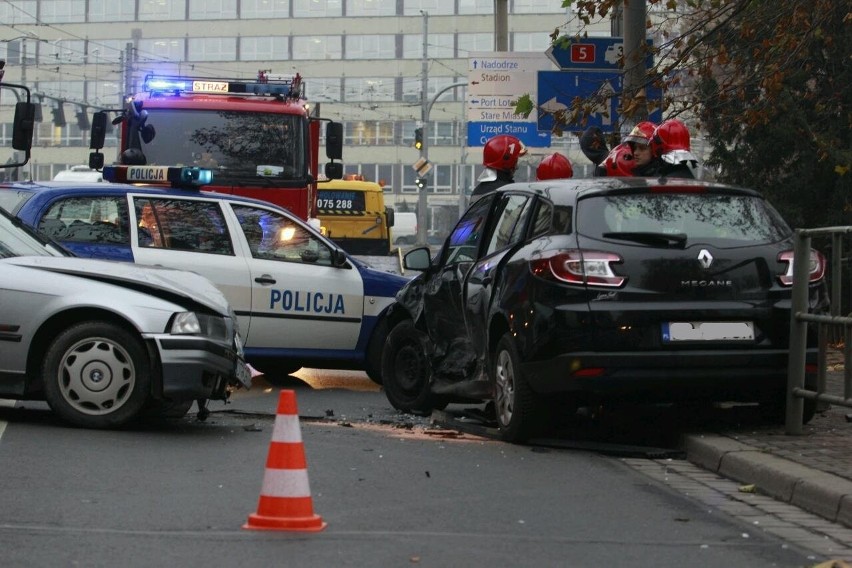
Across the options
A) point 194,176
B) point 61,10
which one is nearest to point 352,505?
point 194,176

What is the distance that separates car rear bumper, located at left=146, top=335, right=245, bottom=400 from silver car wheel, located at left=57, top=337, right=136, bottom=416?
0.21 m

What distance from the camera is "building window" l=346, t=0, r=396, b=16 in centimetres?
8105

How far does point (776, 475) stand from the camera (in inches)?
307

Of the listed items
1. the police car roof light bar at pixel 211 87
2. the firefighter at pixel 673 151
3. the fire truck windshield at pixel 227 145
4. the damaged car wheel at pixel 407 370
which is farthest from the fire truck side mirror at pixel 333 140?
the damaged car wheel at pixel 407 370

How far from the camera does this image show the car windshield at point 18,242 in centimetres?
988

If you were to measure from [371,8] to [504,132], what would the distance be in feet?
167

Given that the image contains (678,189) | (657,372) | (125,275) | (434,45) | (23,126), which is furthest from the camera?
(434,45)

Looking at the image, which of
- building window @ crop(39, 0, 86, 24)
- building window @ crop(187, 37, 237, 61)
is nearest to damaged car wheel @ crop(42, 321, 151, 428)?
building window @ crop(187, 37, 237, 61)

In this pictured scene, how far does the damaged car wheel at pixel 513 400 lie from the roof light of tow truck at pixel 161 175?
4.39 meters

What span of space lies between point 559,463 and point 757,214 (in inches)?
78.2

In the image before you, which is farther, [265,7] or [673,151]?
[265,7]

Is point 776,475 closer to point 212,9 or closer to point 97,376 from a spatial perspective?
point 97,376

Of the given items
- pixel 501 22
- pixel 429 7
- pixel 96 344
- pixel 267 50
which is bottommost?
pixel 96 344

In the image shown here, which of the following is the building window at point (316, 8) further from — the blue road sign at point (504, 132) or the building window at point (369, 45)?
the blue road sign at point (504, 132)
